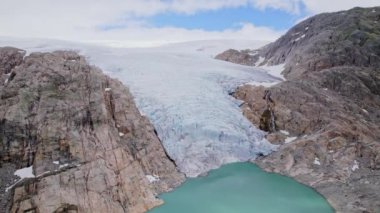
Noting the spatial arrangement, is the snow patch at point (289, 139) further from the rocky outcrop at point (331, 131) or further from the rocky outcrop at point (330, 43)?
the rocky outcrop at point (330, 43)

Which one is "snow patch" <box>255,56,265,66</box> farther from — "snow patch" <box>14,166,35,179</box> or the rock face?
"snow patch" <box>14,166,35,179</box>

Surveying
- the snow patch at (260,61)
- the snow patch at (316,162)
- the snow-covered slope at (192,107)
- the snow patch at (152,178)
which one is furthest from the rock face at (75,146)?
the snow patch at (260,61)

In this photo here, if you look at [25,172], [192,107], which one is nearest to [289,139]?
[192,107]

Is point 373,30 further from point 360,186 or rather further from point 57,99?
point 57,99

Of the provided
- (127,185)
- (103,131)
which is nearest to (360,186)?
(127,185)

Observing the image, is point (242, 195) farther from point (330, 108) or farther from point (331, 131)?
point (330, 108)

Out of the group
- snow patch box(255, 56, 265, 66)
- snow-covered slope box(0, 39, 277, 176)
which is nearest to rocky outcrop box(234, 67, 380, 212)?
snow-covered slope box(0, 39, 277, 176)
